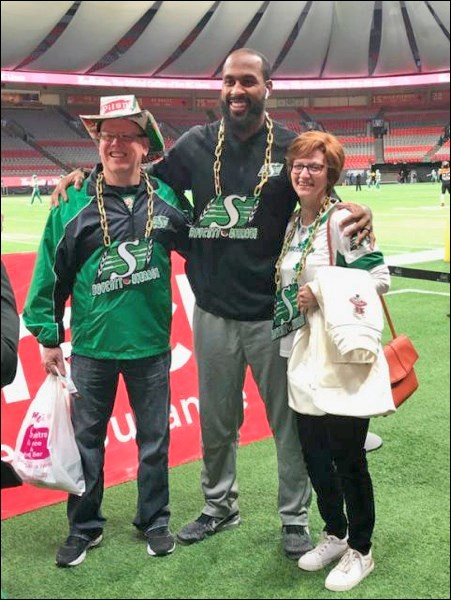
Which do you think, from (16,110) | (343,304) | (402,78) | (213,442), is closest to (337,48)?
(402,78)

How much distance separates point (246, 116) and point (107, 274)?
482 mm

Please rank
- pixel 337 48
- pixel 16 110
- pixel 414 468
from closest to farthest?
pixel 414 468, pixel 337 48, pixel 16 110

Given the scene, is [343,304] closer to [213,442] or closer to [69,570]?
[213,442]

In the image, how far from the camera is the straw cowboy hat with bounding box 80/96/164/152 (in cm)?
151

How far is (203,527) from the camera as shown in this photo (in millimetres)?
2354

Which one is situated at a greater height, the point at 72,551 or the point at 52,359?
the point at 52,359

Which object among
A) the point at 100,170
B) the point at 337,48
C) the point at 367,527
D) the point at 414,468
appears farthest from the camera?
the point at 337,48

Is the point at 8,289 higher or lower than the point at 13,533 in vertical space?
higher

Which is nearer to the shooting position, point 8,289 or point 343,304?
point 8,289

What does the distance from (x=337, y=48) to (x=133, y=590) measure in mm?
8938

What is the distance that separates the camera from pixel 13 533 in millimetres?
2531

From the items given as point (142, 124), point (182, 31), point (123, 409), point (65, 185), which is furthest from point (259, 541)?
point (182, 31)

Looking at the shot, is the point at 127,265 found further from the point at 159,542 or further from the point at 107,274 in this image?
the point at 159,542

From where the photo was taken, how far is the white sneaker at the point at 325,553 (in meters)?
2.07
